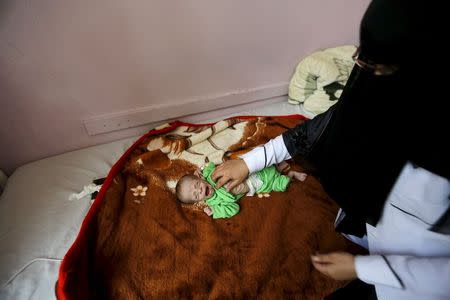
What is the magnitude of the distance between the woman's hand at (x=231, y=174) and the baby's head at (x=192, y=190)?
99 millimetres

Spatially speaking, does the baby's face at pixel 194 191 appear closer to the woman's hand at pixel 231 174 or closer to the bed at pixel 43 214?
the woman's hand at pixel 231 174

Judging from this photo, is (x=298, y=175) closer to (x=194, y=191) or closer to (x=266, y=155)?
(x=266, y=155)

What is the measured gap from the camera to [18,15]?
3.37 ft

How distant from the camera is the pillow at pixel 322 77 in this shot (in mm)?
1567

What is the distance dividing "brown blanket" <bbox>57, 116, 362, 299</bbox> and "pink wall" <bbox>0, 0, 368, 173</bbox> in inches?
13.0

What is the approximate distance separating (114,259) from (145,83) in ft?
2.75

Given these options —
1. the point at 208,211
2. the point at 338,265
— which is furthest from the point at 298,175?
the point at 338,265

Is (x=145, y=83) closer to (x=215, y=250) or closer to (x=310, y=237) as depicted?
(x=215, y=250)

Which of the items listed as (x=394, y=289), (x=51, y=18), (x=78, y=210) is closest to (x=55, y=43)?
(x=51, y=18)

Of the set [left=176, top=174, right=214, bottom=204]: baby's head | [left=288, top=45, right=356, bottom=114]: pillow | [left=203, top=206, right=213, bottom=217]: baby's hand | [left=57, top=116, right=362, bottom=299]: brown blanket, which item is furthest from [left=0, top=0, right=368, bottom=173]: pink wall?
[left=203, top=206, right=213, bottom=217]: baby's hand

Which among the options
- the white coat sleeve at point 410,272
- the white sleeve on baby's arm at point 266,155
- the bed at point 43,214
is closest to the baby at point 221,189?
the white sleeve on baby's arm at point 266,155

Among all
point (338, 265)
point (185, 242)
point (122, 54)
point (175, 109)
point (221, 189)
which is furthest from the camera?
point (175, 109)

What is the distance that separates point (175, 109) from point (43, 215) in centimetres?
79

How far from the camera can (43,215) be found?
1.08 m
